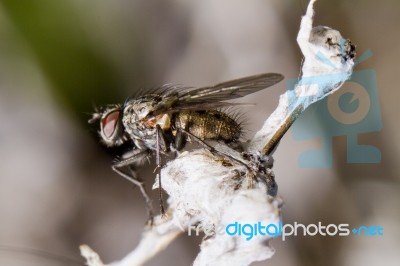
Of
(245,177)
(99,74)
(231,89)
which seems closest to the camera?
(245,177)

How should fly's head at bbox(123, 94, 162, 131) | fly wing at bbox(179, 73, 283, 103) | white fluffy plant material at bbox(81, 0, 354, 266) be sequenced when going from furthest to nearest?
1. fly's head at bbox(123, 94, 162, 131)
2. fly wing at bbox(179, 73, 283, 103)
3. white fluffy plant material at bbox(81, 0, 354, 266)

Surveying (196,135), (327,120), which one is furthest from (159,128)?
(327,120)

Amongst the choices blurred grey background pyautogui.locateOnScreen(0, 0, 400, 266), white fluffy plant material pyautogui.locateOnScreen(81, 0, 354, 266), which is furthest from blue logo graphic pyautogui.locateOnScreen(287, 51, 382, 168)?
white fluffy plant material pyautogui.locateOnScreen(81, 0, 354, 266)

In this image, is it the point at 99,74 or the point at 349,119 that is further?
the point at 99,74

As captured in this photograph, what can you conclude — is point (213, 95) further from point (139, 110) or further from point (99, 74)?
point (99, 74)

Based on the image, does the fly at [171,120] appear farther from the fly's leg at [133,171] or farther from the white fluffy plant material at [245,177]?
the white fluffy plant material at [245,177]

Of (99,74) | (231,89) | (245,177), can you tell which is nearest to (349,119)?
(231,89)

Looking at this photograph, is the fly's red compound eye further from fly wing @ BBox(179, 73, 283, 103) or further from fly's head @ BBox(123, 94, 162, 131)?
fly wing @ BBox(179, 73, 283, 103)
